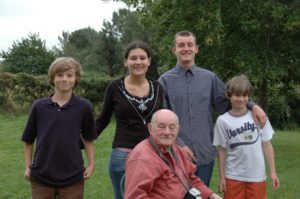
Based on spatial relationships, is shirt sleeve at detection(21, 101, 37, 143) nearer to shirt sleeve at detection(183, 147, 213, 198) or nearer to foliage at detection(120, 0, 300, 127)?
shirt sleeve at detection(183, 147, 213, 198)

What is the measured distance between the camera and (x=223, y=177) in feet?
11.3

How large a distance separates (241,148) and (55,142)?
5.67 feet

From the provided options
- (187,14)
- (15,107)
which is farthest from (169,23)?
(15,107)

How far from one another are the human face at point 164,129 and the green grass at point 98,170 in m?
3.44

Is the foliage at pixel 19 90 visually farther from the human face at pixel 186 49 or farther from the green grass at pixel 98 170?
the human face at pixel 186 49

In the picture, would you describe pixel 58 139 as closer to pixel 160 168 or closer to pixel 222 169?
pixel 160 168

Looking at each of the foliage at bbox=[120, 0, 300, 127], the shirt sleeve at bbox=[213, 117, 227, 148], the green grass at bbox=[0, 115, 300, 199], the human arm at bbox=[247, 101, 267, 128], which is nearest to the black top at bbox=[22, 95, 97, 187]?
the shirt sleeve at bbox=[213, 117, 227, 148]

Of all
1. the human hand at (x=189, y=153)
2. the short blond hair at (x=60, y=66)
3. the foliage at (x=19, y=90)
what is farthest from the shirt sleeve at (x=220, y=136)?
the foliage at (x=19, y=90)

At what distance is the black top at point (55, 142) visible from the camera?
290 cm

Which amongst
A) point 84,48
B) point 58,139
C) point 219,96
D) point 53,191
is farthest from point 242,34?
point 84,48

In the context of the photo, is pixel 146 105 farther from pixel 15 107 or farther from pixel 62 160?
pixel 15 107

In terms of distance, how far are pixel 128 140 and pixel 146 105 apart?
1.16 ft

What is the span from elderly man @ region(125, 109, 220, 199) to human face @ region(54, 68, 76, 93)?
0.83 metres

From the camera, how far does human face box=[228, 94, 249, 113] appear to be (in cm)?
339
